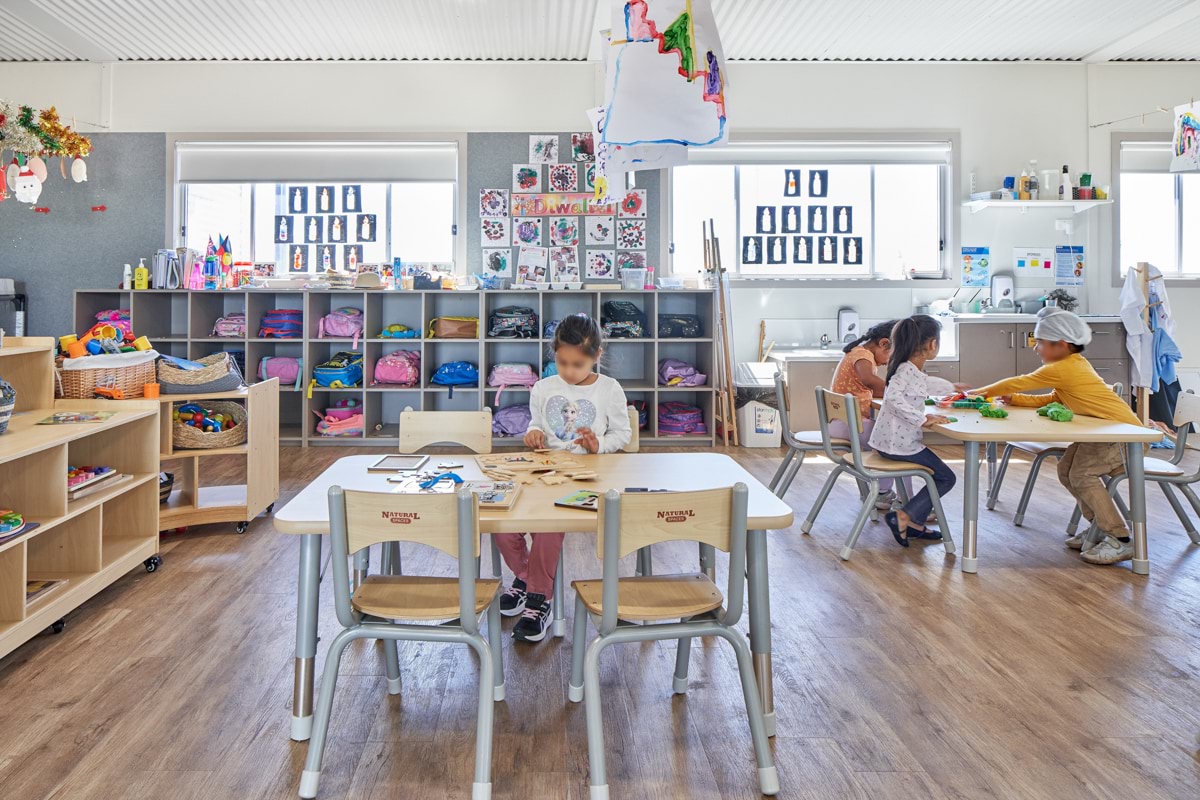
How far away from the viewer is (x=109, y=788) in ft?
5.59

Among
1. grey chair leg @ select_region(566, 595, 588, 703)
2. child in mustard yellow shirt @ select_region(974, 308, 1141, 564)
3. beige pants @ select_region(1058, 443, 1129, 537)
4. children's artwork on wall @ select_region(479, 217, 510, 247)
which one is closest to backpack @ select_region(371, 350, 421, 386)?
children's artwork on wall @ select_region(479, 217, 510, 247)

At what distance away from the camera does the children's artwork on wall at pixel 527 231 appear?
21.5ft

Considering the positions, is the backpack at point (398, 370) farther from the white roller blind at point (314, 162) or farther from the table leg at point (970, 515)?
the table leg at point (970, 515)

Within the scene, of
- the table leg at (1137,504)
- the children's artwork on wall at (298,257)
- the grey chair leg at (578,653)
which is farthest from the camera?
the children's artwork on wall at (298,257)

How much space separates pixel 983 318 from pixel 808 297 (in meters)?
1.34

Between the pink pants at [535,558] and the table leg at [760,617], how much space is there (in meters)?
0.75

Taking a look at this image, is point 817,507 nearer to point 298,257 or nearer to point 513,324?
point 513,324

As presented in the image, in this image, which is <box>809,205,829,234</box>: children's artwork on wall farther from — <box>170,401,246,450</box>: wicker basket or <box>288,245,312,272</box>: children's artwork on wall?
<box>170,401,246,450</box>: wicker basket

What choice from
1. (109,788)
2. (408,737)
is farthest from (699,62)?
(109,788)

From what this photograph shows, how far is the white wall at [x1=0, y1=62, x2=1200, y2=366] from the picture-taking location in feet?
21.2

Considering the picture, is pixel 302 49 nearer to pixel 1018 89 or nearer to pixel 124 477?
pixel 124 477

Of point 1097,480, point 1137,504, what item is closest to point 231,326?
point 1097,480

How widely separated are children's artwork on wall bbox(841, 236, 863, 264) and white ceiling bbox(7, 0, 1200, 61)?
1.44 metres

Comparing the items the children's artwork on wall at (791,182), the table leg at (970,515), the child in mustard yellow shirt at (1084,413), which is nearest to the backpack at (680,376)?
the children's artwork on wall at (791,182)
